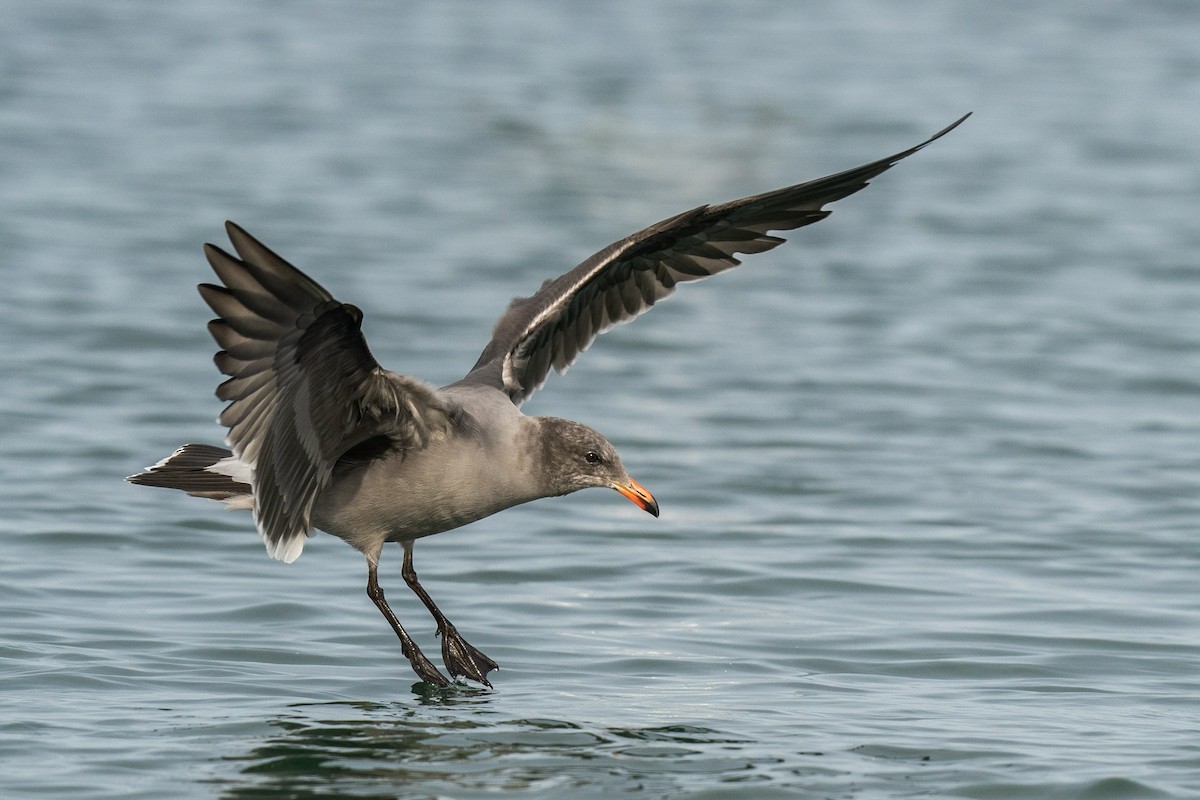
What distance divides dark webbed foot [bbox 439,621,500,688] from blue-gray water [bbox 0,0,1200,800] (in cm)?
16

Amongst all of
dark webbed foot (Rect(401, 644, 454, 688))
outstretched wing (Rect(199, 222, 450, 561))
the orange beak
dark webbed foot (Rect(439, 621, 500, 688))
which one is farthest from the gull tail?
the orange beak

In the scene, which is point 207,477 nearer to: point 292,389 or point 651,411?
point 292,389

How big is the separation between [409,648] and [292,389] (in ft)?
4.95

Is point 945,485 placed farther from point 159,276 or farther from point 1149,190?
point 1149,190

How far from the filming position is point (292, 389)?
7086 mm

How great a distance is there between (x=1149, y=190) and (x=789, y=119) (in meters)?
4.73

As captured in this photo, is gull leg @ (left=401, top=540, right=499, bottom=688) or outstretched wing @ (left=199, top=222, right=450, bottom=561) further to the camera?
gull leg @ (left=401, top=540, right=499, bottom=688)

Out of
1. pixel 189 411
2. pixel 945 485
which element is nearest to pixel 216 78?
pixel 189 411

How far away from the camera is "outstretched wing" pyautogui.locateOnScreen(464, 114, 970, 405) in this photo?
839 cm

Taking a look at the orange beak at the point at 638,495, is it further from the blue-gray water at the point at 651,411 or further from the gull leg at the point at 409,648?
the gull leg at the point at 409,648

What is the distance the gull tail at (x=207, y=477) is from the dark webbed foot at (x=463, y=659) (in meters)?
1.02

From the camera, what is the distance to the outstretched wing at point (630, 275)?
839 centimetres

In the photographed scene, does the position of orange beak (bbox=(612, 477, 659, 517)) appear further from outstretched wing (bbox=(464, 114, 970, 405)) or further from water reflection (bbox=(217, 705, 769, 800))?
water reflection (bbox=(217, 705, 769, 800))

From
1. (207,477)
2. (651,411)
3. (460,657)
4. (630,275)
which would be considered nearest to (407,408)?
(207,477)
